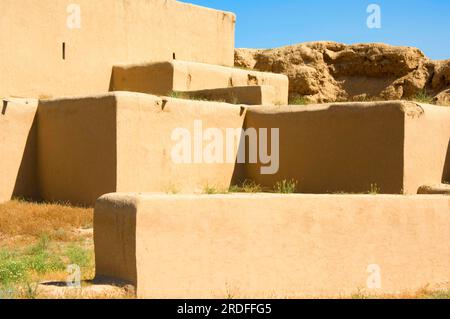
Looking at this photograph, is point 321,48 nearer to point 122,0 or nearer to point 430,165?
point 122,0

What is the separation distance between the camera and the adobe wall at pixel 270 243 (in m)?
5.44

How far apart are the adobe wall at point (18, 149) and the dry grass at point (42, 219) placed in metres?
0.71

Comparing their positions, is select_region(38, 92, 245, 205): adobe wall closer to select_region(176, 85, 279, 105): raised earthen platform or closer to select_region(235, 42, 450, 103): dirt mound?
select_region(176, 85, 279, 105): raised earthen platform

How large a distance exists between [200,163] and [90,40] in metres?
4.19

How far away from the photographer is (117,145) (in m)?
9.84

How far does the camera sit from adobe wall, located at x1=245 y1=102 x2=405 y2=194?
9945 mm

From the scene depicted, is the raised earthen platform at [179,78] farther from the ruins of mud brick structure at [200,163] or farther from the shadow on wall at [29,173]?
the shadow on wall at [29,173]

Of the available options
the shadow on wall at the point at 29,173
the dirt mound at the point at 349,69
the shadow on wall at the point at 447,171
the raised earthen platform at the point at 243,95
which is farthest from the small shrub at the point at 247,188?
the dirt mound at the point at 349,69

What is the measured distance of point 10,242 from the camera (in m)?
8.75

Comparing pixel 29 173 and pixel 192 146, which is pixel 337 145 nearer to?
pixel 192 146

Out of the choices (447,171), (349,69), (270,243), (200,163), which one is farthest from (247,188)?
(349,69)

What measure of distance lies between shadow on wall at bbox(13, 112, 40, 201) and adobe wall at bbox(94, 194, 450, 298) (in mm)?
5566

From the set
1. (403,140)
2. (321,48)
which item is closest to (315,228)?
(403,140)

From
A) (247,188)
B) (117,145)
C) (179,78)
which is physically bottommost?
(247,188)
